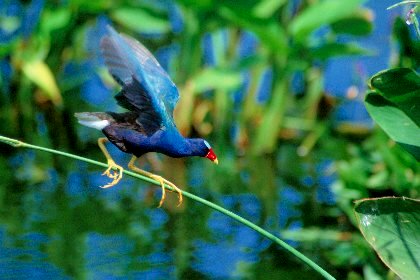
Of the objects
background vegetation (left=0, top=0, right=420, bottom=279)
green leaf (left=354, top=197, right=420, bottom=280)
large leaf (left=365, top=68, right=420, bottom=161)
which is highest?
large leaf (left=365, top=68, right=420, bottom=161)

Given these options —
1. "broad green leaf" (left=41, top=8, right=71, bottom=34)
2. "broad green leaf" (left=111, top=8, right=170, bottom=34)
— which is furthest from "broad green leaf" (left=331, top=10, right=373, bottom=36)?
"broad green leaf" (left=41, top=8, right=71, bottom=34)

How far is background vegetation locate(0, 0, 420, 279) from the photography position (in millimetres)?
2674

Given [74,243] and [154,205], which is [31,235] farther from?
[154,205]

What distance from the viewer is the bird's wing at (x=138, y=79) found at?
129 cm

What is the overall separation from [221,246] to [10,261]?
602mm

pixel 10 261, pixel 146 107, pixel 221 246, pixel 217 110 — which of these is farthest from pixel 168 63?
pixel 146 107

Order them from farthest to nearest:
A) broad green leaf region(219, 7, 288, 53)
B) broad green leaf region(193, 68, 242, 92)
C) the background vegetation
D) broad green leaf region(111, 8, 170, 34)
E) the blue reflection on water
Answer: broad green leaf region(111, 8, 170, 34), broad green leaf region(193, 68, 242, 92), broad green leaf region(219, 7, 288, 53), the background vegetation, the blue reflection on water

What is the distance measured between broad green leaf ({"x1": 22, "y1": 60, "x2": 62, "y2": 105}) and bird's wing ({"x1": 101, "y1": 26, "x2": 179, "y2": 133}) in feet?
8.47

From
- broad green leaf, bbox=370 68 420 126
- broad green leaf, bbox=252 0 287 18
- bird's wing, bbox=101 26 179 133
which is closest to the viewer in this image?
bird's wing, bbox=101 26 179 133

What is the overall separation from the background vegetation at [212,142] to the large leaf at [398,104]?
0.45 m

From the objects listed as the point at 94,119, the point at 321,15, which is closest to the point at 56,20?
the point at 321,15

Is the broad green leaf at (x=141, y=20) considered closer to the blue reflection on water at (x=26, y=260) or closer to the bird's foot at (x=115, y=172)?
the blue reflection on water at (x=26, y=260)

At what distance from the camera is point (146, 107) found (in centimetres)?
137

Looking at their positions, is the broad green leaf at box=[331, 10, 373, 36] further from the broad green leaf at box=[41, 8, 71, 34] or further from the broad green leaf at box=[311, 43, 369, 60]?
the broad green leaf at box=[41, 8, 71, 34]
